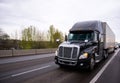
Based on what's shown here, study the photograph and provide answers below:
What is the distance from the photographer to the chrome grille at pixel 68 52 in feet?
29.7

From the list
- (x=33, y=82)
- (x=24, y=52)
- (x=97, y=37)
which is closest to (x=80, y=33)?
(x=97, y=37)

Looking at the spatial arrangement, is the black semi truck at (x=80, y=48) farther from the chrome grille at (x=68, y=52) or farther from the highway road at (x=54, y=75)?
the highway road at (x=54, y=75)

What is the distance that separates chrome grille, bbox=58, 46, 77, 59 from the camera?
9.06 m

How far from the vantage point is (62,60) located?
373 inches

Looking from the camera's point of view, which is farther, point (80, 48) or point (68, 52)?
point (68, 52)

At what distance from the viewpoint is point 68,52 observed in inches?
365

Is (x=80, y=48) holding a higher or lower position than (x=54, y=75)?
higher

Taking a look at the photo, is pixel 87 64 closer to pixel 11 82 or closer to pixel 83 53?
pixel 83 53

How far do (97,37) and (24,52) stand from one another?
16.0 meters

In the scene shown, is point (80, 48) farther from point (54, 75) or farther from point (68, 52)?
point (54, 75)

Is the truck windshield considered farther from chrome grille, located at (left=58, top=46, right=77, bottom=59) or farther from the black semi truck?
chrome grille, located at (left=58, top=46, right=77, bottom=59)

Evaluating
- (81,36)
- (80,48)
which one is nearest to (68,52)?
(80,48)

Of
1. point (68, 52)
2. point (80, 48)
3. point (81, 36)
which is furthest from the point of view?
point (81, 36)

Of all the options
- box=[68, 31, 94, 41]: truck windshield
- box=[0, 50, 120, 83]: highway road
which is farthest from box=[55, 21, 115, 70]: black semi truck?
box=[0, 50, 120, 83]: highway road
